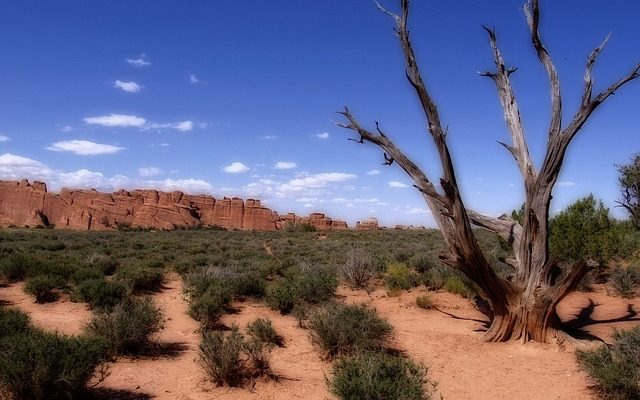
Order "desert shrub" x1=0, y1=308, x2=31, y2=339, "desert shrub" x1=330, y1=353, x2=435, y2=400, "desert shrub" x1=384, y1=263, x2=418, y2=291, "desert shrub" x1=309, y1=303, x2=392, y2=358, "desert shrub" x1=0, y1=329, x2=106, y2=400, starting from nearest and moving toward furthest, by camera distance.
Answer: "desert shrub" x1=330, y1=353, x2=435, y2=400 → "desert shrub" x1=0, y1=329, x2=106, y2=400 → "desert shrub" x1=0, y1=308, x2=31, y2=339 → "desert shrub" x1=309, y1=303, x2=392, y2=358 → "desert shrub" x1=384, y1=263, x2=418, y2=291

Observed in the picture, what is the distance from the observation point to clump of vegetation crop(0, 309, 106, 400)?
5.21m

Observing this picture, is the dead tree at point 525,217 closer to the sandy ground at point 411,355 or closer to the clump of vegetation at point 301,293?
the sandy ground at point 411,355

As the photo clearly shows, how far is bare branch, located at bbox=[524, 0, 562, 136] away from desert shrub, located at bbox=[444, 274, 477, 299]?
19.1ft

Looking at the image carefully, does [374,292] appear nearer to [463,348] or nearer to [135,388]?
[463,348]

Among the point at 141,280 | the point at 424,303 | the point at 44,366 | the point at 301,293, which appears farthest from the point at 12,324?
the point at 424,303

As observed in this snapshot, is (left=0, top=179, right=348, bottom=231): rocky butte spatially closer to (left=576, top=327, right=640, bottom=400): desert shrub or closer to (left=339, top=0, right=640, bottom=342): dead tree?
(left=339, top=0, right=640, bottom=342): dead tree

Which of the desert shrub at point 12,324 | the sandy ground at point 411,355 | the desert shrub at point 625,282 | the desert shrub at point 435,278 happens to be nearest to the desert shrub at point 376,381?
the sandy ground at point 411,355

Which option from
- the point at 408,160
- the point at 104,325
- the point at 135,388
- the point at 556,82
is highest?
the point at 556,82

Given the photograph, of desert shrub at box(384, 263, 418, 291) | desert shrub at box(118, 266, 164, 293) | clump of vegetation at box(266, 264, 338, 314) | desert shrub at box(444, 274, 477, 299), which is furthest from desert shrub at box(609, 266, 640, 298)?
desert shrub at box(118, 266, 164, 293)

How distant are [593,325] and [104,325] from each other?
32.8ft

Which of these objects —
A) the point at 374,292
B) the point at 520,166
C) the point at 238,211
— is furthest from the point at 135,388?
the point at 238,211

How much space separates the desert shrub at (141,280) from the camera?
44.0 feet

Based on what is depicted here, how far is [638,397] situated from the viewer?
5828 millimetres

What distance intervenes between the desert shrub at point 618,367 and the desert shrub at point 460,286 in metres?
6.50
